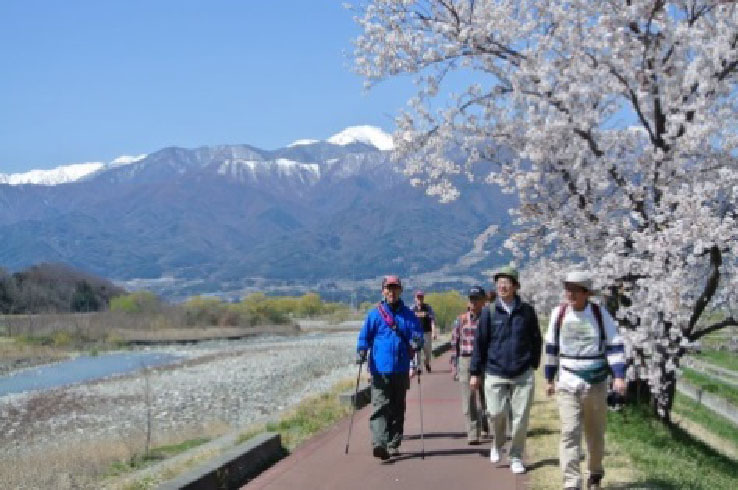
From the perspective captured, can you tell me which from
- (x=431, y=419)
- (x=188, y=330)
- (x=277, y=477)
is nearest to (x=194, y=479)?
(x=277, y=477)

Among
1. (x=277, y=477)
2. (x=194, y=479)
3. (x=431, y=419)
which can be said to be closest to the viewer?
(x=194, y=479)

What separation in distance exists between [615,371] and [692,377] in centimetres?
3103

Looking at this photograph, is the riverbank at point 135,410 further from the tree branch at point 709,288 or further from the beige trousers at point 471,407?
the tree branch at point 709,288

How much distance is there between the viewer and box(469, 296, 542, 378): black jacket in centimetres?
909

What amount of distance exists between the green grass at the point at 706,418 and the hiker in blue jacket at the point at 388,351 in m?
14.3

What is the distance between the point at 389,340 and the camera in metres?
10.3

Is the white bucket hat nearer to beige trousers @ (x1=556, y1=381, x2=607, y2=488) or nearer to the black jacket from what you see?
beige trousers @ (x1=556, y1=381, x2=607, y2=488)

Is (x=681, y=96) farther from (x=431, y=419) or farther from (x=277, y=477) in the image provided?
(x=277, y=477)

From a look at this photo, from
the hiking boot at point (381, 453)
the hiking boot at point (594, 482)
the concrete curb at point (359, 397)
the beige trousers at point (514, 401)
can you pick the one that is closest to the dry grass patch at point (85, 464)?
the concrete curb at point (359, 397)

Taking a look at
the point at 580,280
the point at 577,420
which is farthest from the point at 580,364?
the point at 580,280

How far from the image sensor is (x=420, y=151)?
14148 millimetres

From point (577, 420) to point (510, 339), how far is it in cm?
134

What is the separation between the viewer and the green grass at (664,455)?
30.2 feet

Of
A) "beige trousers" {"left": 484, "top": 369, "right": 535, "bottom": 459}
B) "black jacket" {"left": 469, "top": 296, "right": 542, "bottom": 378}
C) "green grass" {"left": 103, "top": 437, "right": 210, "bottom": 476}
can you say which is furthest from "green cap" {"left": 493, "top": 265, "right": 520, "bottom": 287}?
"green grass" {"left": 103, "top": 437, "right": 210, "bottom": 476}
